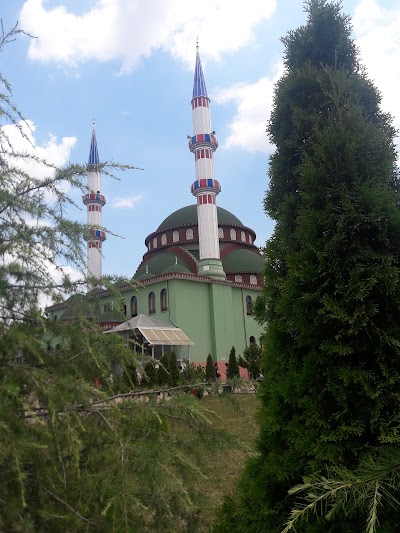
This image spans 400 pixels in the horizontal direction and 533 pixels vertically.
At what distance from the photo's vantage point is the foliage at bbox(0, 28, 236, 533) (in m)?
1.88

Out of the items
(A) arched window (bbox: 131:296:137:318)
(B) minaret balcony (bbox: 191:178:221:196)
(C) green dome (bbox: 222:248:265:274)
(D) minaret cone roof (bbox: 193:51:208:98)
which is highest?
(D) minaret cone roof (bbox: 193:51:208:98)

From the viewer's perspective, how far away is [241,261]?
34250 millimetres

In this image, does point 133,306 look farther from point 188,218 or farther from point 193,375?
point 193,375

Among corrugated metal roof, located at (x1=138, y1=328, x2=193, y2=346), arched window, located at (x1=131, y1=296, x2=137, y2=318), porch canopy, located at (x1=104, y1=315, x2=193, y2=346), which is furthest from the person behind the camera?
arched window, located at (x1=131, y1=296, x2=137, y2=318)

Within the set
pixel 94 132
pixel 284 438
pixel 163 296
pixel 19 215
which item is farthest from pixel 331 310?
pixel 94 132

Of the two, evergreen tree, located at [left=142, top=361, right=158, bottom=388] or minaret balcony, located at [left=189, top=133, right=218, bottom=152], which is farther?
minaret balcony, located at [left=189, top=133, right=218, bottom=152]

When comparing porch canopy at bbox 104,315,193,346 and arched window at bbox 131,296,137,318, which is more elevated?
arched window at bbox 131,296,137,318

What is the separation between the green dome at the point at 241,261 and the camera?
33.6m

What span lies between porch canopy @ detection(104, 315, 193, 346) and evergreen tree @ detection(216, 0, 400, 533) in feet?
65.3

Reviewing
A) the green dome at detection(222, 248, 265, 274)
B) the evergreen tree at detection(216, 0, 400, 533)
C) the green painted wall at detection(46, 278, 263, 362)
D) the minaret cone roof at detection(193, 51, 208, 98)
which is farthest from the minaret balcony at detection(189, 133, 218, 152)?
the evergreen tree at detection(216, 0, 400, 533)

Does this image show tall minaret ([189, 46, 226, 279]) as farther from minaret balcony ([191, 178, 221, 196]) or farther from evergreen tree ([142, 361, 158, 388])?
evergreen tree ([142, 361, 158, 388])

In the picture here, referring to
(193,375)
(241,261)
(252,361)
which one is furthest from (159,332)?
(193,375)

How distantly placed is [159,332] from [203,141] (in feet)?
41.2

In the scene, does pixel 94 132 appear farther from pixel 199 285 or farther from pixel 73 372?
pixel 73 372
